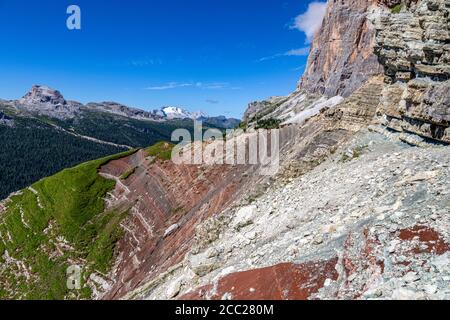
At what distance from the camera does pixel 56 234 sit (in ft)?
257

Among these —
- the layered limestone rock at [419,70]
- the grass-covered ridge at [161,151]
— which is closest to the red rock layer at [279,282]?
the layered limestone rock at [419,70]

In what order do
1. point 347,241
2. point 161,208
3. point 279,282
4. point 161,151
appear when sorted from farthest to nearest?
point 161,151, point 161,208, point 347,241, point 279,282

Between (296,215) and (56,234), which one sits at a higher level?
(296,215)

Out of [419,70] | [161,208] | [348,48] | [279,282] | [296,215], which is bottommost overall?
[161,208]

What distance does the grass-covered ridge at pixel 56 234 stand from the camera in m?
66.1

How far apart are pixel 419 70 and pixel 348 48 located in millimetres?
159034

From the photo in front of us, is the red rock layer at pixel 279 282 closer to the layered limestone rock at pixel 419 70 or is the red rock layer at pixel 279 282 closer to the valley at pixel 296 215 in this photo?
the valley at pixel 296 215

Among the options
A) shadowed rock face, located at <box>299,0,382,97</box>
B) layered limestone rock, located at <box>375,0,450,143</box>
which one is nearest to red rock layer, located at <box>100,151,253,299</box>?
layered limestone rock, located at <box>375,0,450,143</box>

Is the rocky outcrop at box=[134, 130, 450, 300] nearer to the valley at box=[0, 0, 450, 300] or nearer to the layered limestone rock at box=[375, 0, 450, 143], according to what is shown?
the valley at box=[0, 0, 450, 300]

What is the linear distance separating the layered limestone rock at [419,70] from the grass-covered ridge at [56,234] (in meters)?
52.3

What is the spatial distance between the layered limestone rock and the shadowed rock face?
4670 inches

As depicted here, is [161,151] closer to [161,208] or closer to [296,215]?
[161,208]

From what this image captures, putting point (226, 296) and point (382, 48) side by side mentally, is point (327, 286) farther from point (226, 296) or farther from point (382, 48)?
point (382, 48)

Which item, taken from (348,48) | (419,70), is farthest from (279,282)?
(348,48)
